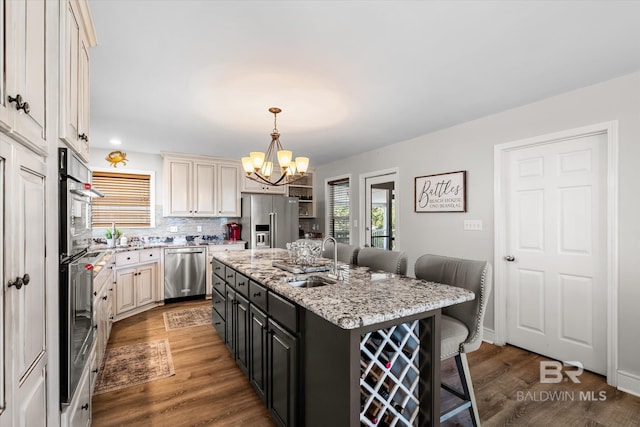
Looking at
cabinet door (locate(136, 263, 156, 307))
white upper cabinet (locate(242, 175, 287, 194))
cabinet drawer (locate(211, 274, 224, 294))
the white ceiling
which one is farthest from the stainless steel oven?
white upper cabinet (locate(242, 175, 287, 194))

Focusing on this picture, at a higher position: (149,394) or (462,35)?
(462,35)

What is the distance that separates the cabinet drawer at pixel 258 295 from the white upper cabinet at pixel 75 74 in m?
1.25

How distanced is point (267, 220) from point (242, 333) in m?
3.03

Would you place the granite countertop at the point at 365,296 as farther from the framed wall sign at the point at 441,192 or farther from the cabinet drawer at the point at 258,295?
the framed wall sign at the point at 441,192

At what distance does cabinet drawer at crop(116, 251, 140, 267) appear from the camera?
3.89 meters

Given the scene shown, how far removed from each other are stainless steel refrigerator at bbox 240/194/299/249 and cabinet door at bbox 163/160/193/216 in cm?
94

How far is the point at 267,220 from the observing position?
5324mm

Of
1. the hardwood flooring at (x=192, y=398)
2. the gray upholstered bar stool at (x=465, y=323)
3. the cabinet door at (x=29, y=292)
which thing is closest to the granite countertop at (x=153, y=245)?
the hardwood flooring at (x=192, y=398)

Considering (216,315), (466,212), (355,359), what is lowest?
(216,315)

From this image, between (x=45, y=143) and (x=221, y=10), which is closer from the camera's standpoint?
(x=45, y=143)

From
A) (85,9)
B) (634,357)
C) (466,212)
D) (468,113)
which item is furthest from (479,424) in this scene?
(85,9)

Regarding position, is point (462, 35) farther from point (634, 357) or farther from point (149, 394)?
point (149, 394)

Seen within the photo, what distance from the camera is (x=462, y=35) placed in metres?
1.85

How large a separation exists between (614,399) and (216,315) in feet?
11.2
